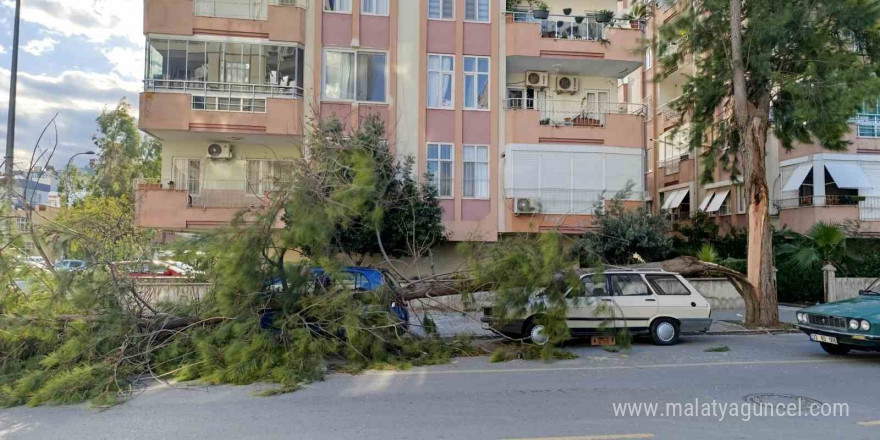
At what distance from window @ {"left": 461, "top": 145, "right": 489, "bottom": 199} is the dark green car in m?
11.8

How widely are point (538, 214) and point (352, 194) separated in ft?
38.5

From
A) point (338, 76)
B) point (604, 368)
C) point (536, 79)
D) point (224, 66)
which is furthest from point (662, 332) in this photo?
point (224, 66)

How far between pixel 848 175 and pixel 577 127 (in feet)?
33.1

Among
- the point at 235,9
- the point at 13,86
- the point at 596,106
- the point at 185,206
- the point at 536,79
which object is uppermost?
the point at 235,9

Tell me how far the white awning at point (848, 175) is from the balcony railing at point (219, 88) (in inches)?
750

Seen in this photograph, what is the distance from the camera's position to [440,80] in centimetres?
2108

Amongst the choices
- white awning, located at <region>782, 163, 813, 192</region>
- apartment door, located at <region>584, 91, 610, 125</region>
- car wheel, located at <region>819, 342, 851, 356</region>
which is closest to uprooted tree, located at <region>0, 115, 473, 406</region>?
car wheel, located at <region>819, 342, 851, 356</region>

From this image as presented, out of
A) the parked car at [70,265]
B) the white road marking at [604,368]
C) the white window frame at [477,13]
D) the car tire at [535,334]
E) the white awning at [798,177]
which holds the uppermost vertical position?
the white window frame at [477,13]

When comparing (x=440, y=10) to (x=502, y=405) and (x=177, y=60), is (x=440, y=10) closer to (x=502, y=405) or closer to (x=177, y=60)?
(x=177, y=60)

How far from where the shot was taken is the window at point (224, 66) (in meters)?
19.9

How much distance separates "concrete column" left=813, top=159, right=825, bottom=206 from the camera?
2188cm

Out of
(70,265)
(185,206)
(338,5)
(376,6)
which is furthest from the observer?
(376,6)

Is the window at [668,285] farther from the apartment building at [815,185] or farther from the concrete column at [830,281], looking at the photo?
the concrete column at [830,281]

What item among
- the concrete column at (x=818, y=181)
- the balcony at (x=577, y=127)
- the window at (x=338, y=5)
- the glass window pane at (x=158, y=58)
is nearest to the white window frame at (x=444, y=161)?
the balcony at (x=577, y=127)
